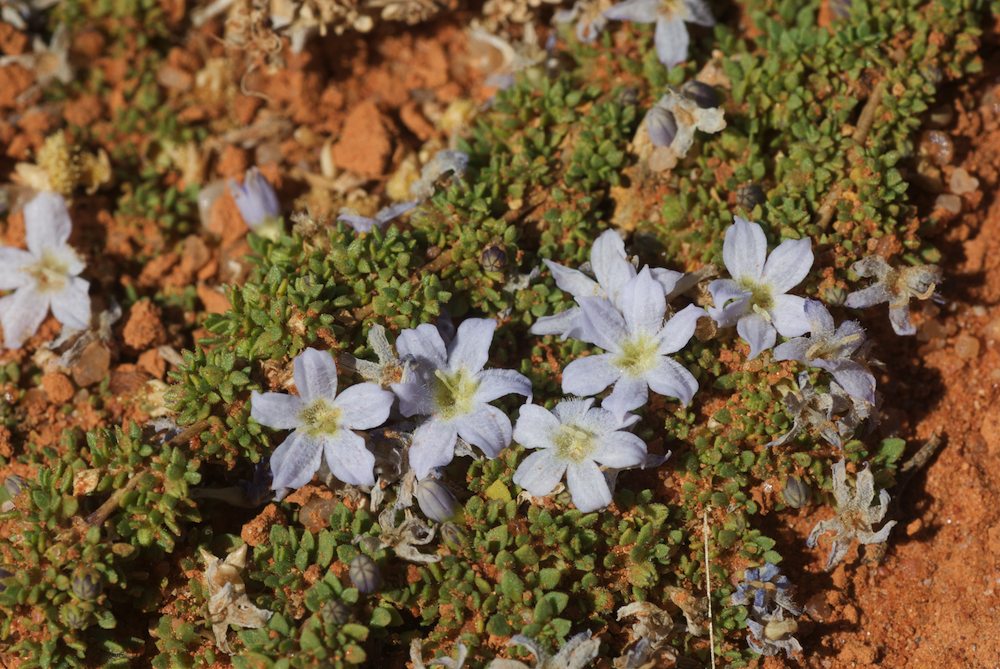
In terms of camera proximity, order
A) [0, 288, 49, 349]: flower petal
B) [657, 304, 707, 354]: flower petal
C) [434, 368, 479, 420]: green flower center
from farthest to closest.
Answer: [0, 288, 49, 349]: flower petal < [434, 368, 479, 420]: green flower center < [657, 304, 707, 354]: flower petal

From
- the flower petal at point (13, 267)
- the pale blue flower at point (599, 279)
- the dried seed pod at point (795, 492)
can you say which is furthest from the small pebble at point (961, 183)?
the flower petal at point (13, 267)

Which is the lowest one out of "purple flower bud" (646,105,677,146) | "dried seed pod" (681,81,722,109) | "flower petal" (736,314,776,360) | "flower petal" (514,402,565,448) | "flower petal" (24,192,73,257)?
"flower petal" (514,402,565,448)

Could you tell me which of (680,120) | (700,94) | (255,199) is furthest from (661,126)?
(255,199)

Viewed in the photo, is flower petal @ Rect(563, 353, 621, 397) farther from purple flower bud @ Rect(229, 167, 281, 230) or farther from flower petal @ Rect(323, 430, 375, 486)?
purple flower bud @ Rect(229, 167, 281, 230)

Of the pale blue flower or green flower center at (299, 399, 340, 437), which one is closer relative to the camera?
green flower center at (299, 399, 340, 437)

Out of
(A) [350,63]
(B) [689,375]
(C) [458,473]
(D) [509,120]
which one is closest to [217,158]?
(A) [350,63]

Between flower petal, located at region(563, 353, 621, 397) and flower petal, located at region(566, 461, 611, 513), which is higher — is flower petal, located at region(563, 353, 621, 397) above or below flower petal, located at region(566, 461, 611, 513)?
above

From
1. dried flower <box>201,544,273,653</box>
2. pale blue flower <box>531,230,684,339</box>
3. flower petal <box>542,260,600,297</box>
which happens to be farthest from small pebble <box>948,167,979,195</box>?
dried flower <box>201,544,273,653</box>

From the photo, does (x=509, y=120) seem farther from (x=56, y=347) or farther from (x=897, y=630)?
(x=897, y=630)

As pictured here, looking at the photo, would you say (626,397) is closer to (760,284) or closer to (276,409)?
(760,284)
